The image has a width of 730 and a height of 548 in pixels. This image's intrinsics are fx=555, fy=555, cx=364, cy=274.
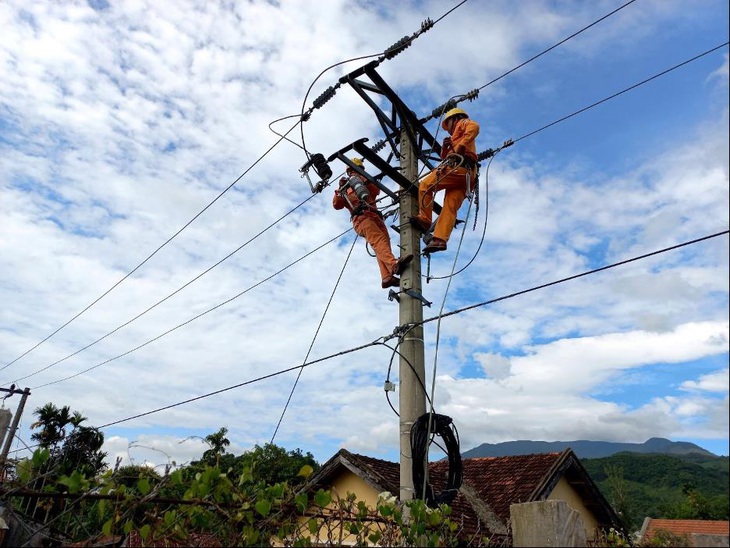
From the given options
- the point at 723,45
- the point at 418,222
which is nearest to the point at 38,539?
the point at 418,222

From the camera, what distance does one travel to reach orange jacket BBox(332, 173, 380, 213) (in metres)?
7.13

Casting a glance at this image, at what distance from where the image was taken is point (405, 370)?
5.64 metres

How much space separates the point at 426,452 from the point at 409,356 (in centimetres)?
96

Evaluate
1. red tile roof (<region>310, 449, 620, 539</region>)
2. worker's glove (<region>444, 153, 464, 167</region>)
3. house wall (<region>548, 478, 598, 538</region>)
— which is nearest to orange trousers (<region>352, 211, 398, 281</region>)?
worker's glove (<region>444, 153, 464, 167</region>)

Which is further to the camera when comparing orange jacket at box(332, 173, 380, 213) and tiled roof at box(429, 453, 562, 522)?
tiled roof at box(429, 453, 562, 522)

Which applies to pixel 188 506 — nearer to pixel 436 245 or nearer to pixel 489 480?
pixel 436 245

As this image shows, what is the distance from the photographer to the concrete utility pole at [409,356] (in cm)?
536

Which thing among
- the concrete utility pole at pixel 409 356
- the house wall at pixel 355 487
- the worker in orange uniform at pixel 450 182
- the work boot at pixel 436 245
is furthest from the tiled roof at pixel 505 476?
the worker in orange uniform at pixel 450 182

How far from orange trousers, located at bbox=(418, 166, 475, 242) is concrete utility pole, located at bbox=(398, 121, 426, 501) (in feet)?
0.56

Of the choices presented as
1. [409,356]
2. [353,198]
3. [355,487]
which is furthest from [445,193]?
[355,487]

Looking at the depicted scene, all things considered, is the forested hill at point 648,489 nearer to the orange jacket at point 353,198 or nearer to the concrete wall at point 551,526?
the orange jacket at point 353,198

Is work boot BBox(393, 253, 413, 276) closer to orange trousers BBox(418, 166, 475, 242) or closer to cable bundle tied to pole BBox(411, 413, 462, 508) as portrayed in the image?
orange trousers BBox(418, 166, 475, 242)

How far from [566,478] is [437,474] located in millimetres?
3035

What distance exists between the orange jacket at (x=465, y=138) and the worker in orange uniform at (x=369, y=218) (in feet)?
3.88
